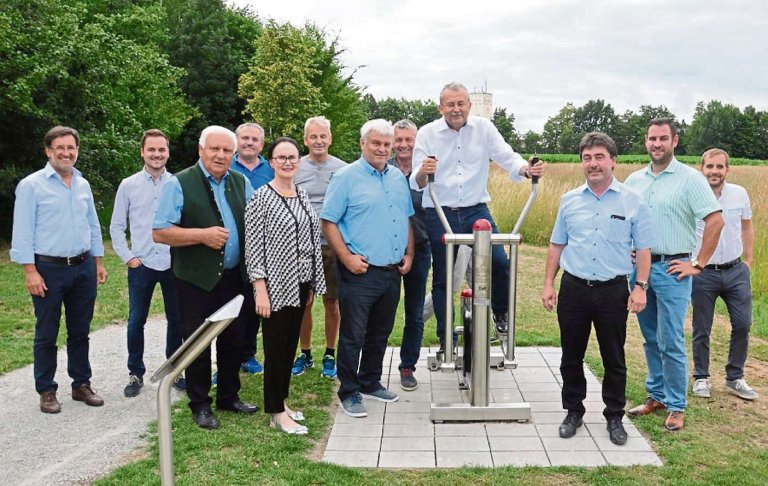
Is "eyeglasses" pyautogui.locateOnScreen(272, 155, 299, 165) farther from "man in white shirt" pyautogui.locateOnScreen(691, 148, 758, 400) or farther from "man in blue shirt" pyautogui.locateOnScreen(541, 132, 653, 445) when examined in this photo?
"man in white shirt" pyautogui.locateOnScreen(691, 148, 758, 400)

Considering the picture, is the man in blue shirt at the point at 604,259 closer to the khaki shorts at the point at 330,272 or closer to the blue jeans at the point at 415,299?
the blue jeans at the point at 415,299

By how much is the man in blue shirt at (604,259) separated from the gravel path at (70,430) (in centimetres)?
266

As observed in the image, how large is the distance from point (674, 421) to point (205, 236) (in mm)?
3059

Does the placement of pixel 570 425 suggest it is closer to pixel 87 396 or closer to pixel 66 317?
pixel 87 396

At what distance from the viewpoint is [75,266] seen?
14.8 feet

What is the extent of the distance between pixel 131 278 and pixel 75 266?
1.30ft

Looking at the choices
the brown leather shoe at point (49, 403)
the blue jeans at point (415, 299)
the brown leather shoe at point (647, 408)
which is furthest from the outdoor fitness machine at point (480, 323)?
the brown leather shoe at point (49, 403)

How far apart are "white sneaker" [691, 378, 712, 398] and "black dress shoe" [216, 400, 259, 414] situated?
308 cm

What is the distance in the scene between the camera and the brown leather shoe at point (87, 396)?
4691 millimetres

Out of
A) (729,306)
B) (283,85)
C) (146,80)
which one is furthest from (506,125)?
(729,306)

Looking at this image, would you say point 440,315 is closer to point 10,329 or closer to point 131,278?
point 131,278

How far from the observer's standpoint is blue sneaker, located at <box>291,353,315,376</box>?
17.8 ft

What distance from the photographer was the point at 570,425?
4.19 meters

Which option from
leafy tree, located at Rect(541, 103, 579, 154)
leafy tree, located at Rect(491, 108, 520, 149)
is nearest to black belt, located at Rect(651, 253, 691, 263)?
leafy tree, located at Rect(491, 108, 520, 149)
